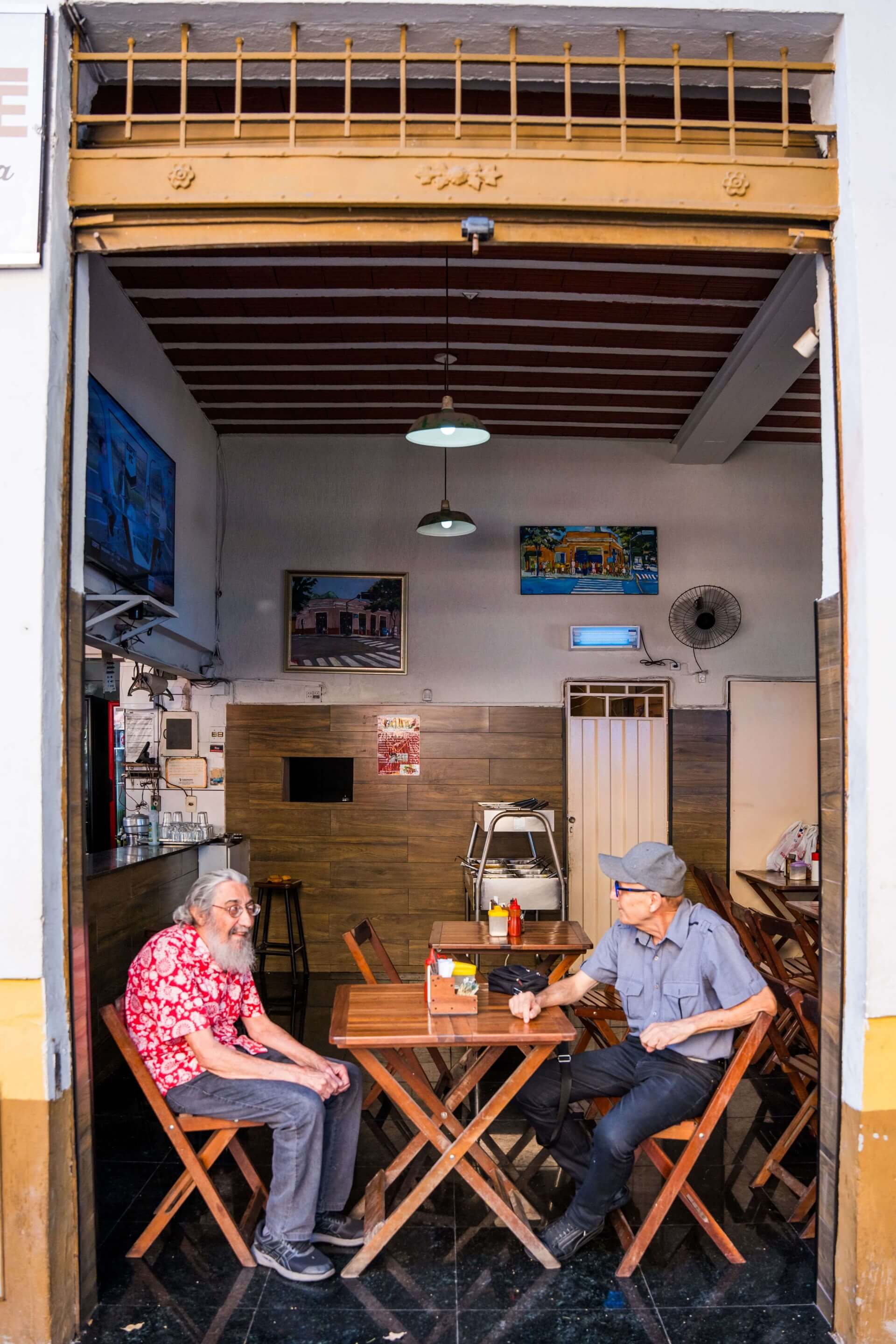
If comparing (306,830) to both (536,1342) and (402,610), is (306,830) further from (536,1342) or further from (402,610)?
(536,1342)

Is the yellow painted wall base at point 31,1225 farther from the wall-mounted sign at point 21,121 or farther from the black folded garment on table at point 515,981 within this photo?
the wall-mounted sign at point 21,121

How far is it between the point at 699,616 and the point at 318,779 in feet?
11.1

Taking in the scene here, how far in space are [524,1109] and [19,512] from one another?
274cm

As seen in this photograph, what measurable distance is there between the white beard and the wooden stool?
403cm

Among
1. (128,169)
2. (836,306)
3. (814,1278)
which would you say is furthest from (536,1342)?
(128,169)

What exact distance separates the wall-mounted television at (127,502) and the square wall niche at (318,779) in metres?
2.07

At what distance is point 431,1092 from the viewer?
3686 mm

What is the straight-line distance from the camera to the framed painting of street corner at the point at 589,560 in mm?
8359

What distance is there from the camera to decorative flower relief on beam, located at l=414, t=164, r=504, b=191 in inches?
127

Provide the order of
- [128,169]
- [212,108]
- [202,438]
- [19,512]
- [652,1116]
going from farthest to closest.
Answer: [202,438] → [212,108] → [652,1116] → [128,169] → [19,512]

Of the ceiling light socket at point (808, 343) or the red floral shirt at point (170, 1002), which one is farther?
the ceiling light socket at point (808, 343)

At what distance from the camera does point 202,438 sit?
25.7 feet

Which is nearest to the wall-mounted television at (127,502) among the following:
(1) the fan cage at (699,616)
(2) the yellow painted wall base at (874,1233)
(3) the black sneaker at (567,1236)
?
(3) the black sneaker at (567,1236)

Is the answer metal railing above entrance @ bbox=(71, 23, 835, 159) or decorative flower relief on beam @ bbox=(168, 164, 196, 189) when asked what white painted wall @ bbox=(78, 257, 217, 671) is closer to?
metal railing above entrance @ bbox=(71, 23, 835, 159)
